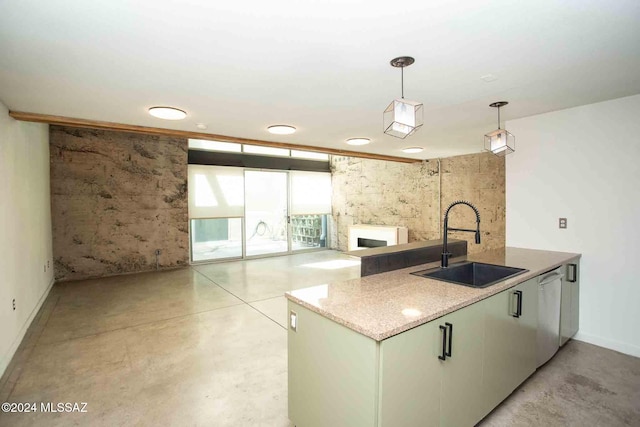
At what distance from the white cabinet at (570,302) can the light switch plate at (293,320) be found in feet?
8.31

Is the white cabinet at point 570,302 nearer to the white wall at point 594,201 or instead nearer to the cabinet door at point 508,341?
the white wall at point 594,201

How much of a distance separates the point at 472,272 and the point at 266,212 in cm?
584

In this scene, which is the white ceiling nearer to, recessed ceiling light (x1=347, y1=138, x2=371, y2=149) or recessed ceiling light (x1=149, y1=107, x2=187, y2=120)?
recessed ceiling light (x1=149, y1=107, x2=187, y2=120)

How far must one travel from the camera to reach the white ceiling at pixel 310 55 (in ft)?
5.19

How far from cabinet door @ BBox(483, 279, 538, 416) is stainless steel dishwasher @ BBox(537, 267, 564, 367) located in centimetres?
12

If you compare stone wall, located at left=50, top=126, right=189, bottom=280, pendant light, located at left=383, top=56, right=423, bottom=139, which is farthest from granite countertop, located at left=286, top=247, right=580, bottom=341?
stone wall, located at left=50, top=126, right=189, bottom=280

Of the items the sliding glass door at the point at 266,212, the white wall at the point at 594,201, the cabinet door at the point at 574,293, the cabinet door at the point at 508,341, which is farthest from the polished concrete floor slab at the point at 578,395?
the sliding glass door at the point at 266,212

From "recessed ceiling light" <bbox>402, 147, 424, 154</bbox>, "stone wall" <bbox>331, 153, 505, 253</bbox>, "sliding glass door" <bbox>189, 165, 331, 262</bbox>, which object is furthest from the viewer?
"sliding glass door" <bbox>189, 165, 331, 262</bbox>

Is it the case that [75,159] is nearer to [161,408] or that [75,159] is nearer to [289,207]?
[289,207]

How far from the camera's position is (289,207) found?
8250 mm

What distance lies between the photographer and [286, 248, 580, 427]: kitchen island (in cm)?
139

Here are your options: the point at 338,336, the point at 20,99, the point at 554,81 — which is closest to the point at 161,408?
the point at 338,336

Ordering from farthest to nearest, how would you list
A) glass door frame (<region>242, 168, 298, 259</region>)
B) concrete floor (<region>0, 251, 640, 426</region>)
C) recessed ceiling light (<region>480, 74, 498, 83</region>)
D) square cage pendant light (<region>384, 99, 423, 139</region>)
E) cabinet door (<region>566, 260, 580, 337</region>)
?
glass door frame (<region>242, 168, 298, 259</region>) < cabinet door (<region>566, 260, 580, 337</region>) < recessed ceiling light (<region>480, 74, 498, 83</region>) < concrete floor (<region>0, 251, 640, 426</region>) < square cage pendant light (<region>384, 99, 423, 139</region>)

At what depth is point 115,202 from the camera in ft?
19.5
